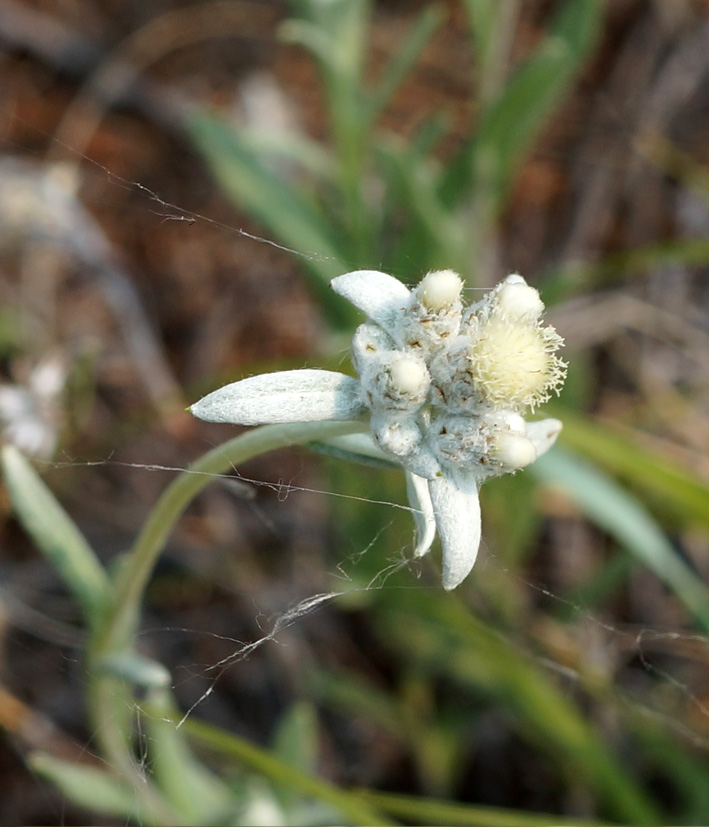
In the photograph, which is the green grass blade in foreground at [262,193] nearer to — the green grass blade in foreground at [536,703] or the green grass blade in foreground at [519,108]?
the green grass blade in foreground at [519,108]

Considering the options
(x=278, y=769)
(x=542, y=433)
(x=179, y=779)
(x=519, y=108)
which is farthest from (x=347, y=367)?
(x=519, y=108)

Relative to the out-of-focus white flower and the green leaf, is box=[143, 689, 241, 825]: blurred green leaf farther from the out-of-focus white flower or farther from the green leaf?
the out-of-focus white flower

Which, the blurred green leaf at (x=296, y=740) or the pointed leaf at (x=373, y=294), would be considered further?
the blurred green leaf at (x=296, y=740)

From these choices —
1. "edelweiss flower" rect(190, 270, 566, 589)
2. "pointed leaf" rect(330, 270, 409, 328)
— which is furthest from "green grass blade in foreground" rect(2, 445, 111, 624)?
"pointed leaf" rect(330, 270, 409, 328)

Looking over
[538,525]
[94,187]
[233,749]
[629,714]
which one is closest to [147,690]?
[233,749]

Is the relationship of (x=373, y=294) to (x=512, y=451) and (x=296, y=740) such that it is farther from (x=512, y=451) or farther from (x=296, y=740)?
(x=296, y=740)

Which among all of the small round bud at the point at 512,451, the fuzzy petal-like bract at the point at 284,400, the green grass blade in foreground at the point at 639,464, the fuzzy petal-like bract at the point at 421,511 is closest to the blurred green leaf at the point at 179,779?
the fuzzy petal-like bract at the point at 421,511

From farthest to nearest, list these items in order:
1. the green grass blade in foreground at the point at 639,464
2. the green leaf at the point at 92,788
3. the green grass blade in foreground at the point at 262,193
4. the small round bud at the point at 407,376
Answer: the green grass blade in foreground at the point at 262,193 → the green grass blade in foreground at the point at 639,464 → the green leaf at the point at 92,788 → the small round bud at the point at 407,376

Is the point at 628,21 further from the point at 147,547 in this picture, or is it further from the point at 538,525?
the point at 147,547
